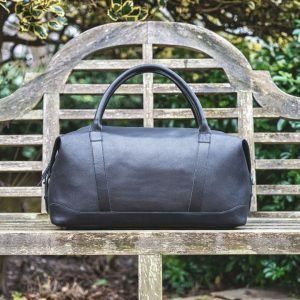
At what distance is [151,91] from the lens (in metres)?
2.36

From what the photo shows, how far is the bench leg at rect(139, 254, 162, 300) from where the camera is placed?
5.52ft

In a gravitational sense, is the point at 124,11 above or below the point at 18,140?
above

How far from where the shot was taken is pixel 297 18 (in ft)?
9.61

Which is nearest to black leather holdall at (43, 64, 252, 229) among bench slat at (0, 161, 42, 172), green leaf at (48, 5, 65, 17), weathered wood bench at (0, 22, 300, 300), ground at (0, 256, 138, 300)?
weathered wood bench at (0, 22, 300, 300)

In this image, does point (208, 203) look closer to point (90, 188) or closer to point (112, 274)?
point (90, 188)

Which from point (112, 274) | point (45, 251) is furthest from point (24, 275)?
point (45, 251)

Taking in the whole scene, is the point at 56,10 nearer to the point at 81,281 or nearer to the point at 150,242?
the point at 150,242

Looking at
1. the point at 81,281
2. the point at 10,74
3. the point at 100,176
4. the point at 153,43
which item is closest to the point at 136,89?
the point at 153,43

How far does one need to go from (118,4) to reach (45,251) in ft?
3.52

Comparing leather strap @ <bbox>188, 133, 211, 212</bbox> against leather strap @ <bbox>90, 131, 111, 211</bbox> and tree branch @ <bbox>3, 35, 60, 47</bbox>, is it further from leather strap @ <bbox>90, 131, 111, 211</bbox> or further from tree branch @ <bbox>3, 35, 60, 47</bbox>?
tree branch @ <bbox>3, 35, 60, 47</bbox>

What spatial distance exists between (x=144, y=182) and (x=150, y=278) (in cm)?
26

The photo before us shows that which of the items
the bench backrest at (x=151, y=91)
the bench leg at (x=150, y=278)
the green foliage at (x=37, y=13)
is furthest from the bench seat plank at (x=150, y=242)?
the green foliage at (x=37, y=13)

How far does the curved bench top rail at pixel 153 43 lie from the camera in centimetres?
232

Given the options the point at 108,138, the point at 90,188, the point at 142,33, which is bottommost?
the point at 90,188
